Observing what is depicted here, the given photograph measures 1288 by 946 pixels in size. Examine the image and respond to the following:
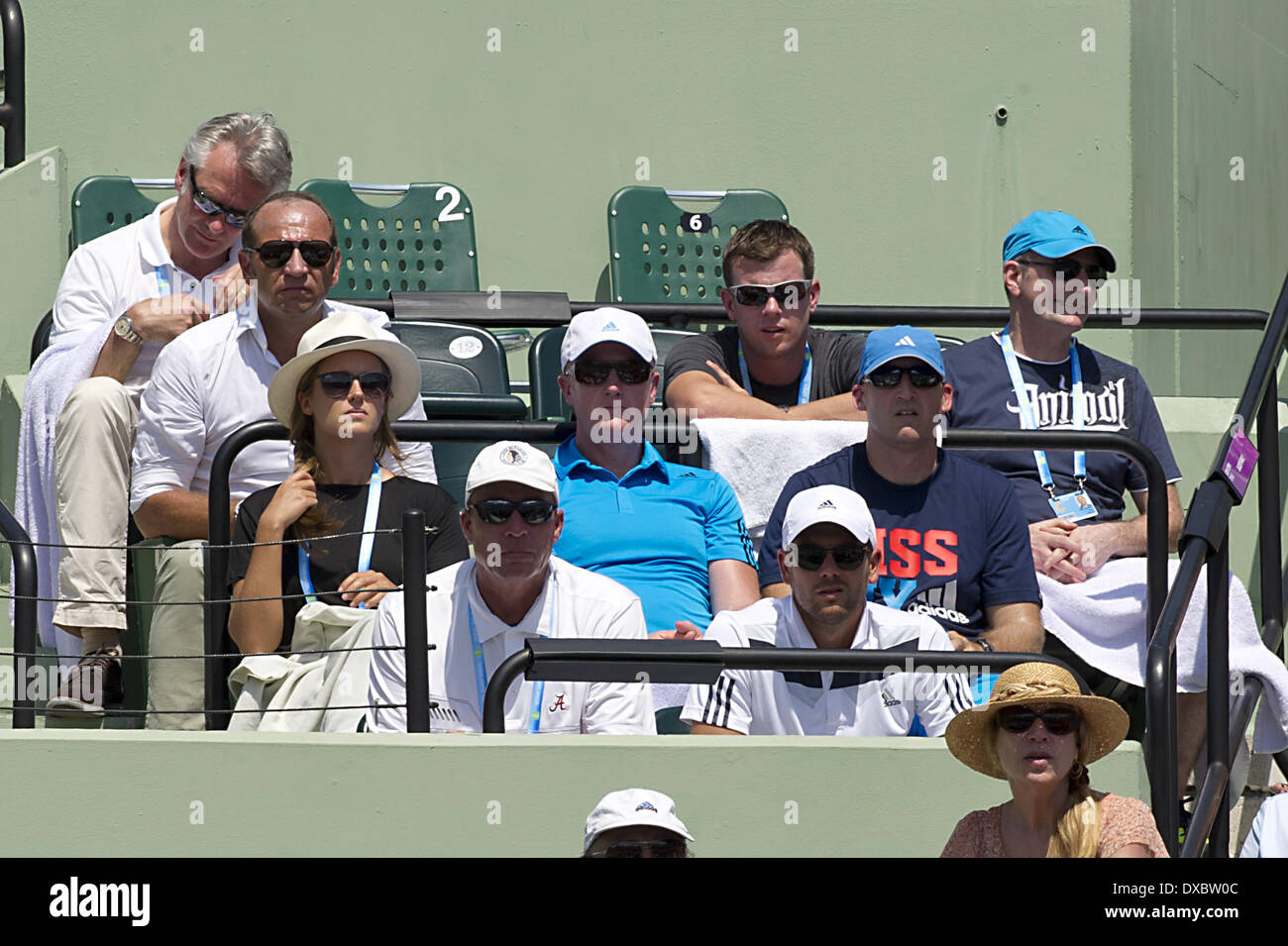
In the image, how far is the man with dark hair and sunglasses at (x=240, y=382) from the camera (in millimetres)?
5625

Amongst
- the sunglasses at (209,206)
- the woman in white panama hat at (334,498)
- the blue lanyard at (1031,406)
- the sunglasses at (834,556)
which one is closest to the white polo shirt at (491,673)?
the woman in white panama hat at (334,498)

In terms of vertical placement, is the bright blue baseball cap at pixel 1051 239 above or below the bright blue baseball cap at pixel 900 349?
above

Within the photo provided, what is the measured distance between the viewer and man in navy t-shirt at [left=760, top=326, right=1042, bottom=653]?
554 centimetres

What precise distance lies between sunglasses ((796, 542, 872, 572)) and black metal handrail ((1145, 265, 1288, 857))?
2.21ft

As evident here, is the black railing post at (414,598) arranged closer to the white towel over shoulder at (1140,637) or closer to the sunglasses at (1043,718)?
the sunglasses at (1043,718)

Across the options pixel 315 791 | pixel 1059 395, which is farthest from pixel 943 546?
pixel 315 791

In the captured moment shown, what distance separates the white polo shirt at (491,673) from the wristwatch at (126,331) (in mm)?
1378

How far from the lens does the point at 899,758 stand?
488 cm

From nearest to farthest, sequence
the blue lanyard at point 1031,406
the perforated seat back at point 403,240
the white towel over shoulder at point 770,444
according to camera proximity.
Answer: the white towel over shoulder at point 770,444, the blue lanyard at point 1031,406, the perforated seat back at point 403,240

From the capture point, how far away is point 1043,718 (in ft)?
14.5

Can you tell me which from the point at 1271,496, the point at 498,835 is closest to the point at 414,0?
the point at 1271,496

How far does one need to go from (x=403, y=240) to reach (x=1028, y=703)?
4.28 m

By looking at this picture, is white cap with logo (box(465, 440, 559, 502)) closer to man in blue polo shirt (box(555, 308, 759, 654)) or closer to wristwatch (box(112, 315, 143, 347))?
man in blue polo shirt (box(555, 308, 759, 654))
